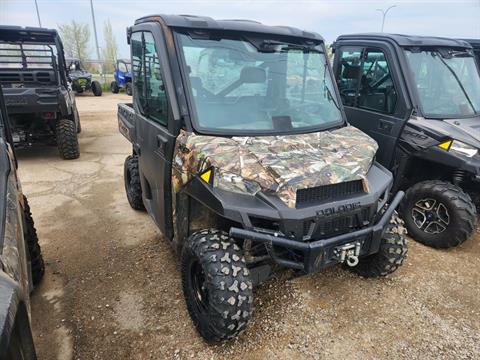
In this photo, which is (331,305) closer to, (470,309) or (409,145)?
(470,309)

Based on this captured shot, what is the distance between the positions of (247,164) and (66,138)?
18.4 feet

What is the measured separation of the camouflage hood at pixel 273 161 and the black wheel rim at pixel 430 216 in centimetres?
153

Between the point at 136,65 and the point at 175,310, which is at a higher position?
the point at 136,65

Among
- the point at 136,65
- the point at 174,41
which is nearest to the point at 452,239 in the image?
the point at 174,41

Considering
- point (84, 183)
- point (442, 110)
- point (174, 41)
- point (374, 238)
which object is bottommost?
point (84, 183)

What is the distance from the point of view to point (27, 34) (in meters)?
7.20

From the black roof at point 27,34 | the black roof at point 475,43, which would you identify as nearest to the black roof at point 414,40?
the black roof at point 475,43

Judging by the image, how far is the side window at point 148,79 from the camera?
294cm

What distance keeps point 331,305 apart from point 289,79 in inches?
76.1

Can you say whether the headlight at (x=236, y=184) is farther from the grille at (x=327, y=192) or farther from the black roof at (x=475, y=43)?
the black roof at (x=475, y=43)

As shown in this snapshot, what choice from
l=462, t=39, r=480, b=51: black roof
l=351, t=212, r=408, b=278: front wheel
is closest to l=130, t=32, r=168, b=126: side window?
l=351, t=212, r=408, b=278: front wheel

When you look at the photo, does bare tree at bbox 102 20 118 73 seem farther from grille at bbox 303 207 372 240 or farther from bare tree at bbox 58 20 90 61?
grille at bbox 303 207 372 240

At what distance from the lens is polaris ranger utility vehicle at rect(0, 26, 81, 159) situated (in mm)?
6574

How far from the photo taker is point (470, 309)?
120 inches
